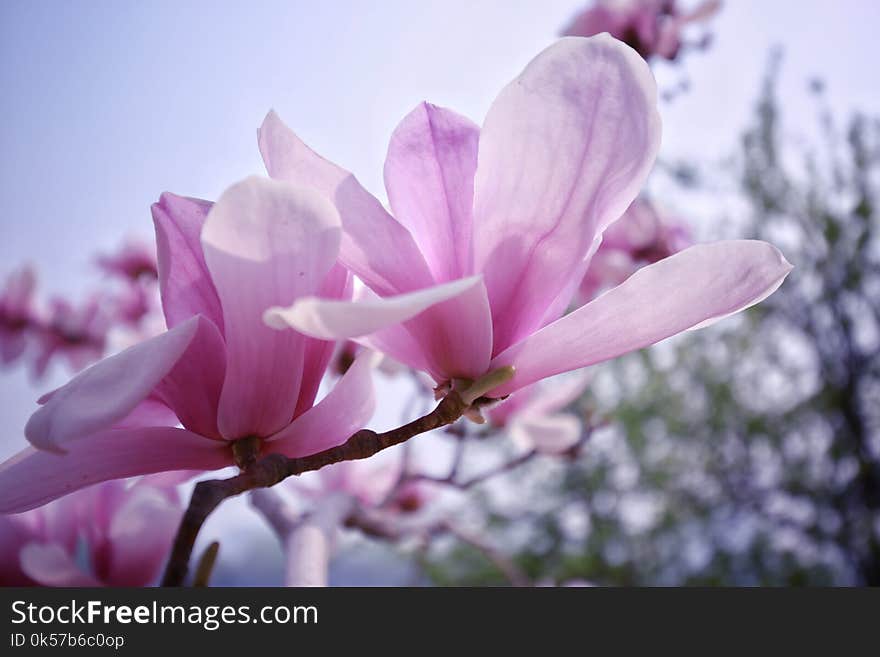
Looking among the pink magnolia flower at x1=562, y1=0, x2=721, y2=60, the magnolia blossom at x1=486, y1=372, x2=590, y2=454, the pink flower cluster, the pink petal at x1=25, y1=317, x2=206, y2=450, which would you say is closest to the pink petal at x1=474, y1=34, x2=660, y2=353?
the pink petal at x1=25, y1=317, x2=206, y2=450

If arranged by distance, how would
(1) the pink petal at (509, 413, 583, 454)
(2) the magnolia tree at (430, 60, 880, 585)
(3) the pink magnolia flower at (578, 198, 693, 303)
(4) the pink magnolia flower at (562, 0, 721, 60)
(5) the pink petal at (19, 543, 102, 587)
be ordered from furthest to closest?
(2) the magnolia tree at (430, 60, 880, 585), (3) the pink magnolia flower at (578, 198, 693, 303), (4) the pink magnolia flower at (562, 0, 721, 60), (1) the pink petal at (509, 413, 583, 454), (5) the pink petal at (19, 543, 102, 587)

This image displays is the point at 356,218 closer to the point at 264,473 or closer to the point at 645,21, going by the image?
the point at 264,473

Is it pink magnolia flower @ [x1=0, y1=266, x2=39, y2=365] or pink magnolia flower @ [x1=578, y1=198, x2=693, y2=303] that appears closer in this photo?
pink magnolia flower @ [x1=578, y1=198, x2=693, y2=303]

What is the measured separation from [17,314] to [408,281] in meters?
1.57

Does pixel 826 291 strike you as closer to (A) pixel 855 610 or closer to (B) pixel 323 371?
(A) pixel 855 610

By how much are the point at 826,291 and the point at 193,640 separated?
4.19 metres

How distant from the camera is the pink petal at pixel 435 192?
279mm

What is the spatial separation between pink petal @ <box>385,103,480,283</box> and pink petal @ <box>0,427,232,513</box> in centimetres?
11

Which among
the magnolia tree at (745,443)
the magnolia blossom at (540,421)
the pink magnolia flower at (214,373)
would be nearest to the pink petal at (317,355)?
the pink magnolia flower at (214,373)

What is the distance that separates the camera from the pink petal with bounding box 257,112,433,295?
0.82ft

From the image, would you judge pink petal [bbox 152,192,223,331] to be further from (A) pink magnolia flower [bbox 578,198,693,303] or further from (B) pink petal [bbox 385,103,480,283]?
(A) pink magnolia flower [bbox 578,198,693,303]

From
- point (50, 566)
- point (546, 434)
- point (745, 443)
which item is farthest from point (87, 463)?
point (745, 443)

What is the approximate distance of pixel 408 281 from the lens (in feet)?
0.89

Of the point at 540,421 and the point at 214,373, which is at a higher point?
the point at 540,421
